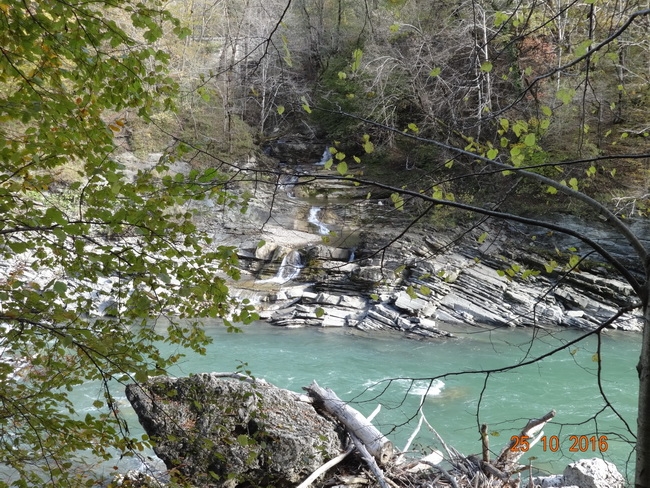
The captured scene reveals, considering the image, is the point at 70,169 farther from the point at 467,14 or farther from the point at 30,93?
the point at 30,93

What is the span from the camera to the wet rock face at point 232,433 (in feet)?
14.4

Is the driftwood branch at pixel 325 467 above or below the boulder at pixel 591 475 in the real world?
above

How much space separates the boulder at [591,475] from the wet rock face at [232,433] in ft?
7.94

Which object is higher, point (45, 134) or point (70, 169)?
point (45, 134)

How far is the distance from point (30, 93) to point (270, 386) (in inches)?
138

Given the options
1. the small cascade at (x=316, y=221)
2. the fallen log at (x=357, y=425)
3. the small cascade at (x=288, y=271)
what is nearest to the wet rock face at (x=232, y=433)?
the fallen log at (x=357, y=425)

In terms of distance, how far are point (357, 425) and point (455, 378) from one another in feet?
18.5

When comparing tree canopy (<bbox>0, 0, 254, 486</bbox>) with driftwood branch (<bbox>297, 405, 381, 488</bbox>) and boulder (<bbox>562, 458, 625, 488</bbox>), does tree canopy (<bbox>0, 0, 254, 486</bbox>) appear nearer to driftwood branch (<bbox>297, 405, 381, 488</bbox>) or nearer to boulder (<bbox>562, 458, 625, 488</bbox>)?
driftwood branch (<bbox>297, 405, 381, 488</bbox>)

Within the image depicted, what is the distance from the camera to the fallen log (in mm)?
4758

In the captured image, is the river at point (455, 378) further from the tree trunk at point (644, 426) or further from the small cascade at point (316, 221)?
the small cascade at point (316, 221)

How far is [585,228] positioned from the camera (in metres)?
16.5

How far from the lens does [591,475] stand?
5.08 metres

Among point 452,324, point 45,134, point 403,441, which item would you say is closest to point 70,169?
point 452,324

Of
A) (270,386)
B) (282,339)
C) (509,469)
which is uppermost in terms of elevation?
(270,386)
